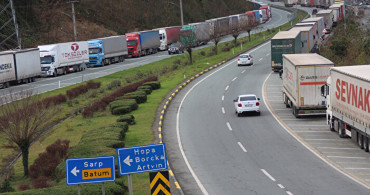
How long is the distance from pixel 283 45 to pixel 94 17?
6130 centimetres

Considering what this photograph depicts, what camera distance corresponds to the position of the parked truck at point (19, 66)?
6788 centimetres

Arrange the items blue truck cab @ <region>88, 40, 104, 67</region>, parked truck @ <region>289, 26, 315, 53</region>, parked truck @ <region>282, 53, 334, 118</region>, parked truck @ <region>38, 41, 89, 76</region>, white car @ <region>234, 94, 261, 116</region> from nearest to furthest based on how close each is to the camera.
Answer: parked truck @ <region>282, 53, 334, 118</region>, white car @ <region>234, 94, 261, 116</region>, parked truck @ <region>289, 26, 315, 53</region>, parked truck @ <region>38, 41, 89, 76</region>, blue truck cab @ <region>88, 40, 104, 67</region>

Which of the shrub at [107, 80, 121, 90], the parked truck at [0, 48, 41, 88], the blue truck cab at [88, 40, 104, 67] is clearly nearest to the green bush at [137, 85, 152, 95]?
the shrub at [107, 80, 121, 90]

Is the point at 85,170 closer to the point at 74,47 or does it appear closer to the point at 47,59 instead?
the point at 47,59

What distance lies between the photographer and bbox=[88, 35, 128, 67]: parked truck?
87.3 meters

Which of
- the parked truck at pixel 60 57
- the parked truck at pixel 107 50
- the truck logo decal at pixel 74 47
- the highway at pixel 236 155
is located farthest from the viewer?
the parked truck at pixel 107 50

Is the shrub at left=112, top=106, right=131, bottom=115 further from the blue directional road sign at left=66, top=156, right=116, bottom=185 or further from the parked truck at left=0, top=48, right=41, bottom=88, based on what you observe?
the blue directional road sign at left=66, top=156, right=116, bottom=185

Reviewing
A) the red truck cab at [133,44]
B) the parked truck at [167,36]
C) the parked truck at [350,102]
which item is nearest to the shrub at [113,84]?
the parked truck at [350,102]

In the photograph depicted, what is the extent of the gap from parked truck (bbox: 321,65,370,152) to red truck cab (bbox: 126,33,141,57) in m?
64.7

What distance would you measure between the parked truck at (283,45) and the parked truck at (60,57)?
26.3 metres

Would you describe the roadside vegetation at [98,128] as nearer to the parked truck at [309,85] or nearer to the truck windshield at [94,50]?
the truck windshield at [94,50]

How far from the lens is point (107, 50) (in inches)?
3538

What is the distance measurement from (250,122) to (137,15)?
9310 centimetres

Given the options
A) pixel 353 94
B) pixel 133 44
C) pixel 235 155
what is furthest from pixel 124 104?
pixel 133 44
